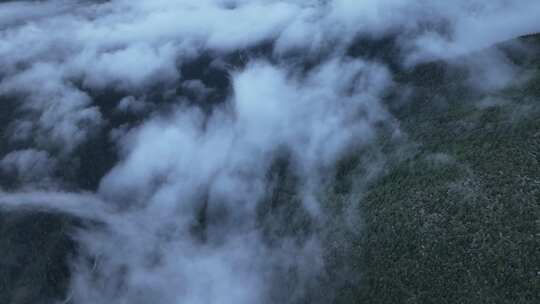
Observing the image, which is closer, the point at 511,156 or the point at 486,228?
the point at 486,228

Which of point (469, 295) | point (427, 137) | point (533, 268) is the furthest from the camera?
point (427, 137)

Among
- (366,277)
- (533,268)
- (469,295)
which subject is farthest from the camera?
(366,277)

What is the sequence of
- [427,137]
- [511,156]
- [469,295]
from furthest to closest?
[427,137]
[511,156]
[469,295]

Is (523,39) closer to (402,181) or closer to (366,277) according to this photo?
(402,181)

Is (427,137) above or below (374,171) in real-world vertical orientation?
above

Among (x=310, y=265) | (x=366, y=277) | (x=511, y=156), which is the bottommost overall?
(x=310, y=265)

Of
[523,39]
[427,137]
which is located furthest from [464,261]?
[523,39]

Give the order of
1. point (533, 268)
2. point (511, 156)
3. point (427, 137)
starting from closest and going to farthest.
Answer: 1. point (533, 268)
2. point (511, 156)
3. point (427, 137)

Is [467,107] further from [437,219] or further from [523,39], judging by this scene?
[437,219]

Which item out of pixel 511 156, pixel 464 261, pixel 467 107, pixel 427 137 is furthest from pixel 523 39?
pixel 464 261
